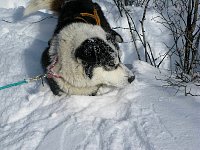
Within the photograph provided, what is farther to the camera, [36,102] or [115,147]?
[36,102]

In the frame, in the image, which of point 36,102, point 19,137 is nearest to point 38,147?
point 19,137

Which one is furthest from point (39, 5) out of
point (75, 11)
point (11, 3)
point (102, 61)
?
point (102, 61)

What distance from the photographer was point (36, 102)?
3.74 meters

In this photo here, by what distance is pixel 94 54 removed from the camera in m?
3.33

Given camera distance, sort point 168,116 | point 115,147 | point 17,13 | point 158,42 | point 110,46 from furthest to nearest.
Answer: point 17,13, point 158,42, point 110,46, point 168,116, point 115,147

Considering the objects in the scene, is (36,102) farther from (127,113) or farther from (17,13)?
(17,13)

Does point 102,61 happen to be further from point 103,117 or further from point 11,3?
point 11,3

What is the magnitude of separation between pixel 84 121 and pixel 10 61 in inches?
68.6

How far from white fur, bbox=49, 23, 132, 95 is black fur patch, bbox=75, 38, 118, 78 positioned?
2.9 inches

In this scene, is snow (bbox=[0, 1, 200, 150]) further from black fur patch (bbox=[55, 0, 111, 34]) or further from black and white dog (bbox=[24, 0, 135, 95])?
black fur patch (bbox=[55, 0, 111, 34])

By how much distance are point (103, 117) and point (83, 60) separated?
21.9 inches

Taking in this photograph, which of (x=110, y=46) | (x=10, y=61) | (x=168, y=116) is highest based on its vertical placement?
(x=110, y=46)

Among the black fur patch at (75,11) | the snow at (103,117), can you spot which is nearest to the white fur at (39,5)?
the black fur patch at (75,11)

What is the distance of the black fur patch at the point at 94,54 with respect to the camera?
3.34 m
